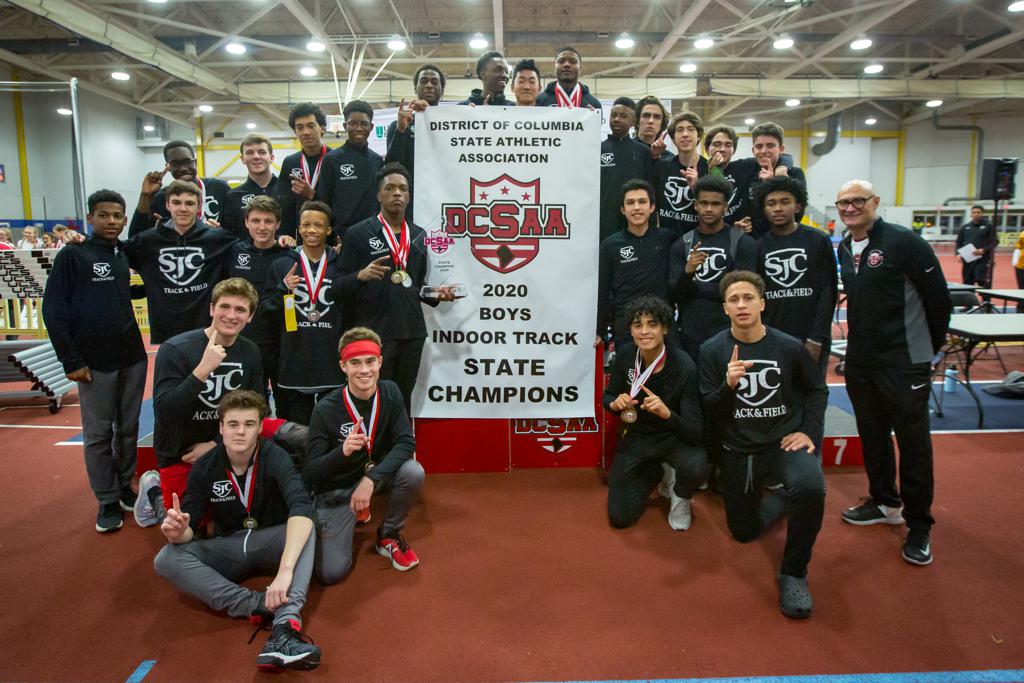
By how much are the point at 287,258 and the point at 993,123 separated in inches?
1224

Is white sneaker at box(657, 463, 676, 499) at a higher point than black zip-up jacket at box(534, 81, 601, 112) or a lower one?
lower

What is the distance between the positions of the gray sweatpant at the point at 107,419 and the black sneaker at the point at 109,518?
0.12 ft

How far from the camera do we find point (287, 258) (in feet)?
12.6

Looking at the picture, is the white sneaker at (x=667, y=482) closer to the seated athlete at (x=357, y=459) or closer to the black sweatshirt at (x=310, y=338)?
the seated athlete at (x=357, y=459)

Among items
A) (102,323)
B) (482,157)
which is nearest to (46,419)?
(102,323)

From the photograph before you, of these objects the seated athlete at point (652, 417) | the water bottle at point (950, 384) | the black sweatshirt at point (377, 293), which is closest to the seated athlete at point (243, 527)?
the black sweatshirt at point (377, 293)

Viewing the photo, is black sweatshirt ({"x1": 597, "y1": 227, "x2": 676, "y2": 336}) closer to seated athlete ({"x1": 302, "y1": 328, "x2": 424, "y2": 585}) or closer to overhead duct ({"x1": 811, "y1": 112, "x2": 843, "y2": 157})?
seated athlete ({"x1": 302, "y1": 328, "x2": 424, "y2": 585})

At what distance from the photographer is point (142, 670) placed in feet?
8.05

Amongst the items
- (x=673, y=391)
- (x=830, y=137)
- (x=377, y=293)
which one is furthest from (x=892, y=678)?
(x=830, y=137)

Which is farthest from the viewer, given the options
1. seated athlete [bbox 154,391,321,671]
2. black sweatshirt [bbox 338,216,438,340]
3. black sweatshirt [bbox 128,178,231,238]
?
black sweatshirt [bbox 128,178,231,238]

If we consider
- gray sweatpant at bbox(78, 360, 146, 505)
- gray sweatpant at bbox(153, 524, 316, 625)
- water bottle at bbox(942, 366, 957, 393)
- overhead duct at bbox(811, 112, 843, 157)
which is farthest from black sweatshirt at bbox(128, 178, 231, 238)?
overhead duct at bbox(811, 112, 843, 157)

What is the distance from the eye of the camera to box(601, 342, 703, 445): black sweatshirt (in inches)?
142

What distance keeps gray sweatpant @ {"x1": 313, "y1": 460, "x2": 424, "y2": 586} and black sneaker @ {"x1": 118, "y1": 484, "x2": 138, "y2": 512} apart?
161cm

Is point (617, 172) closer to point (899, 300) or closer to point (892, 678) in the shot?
point (899, 300)
